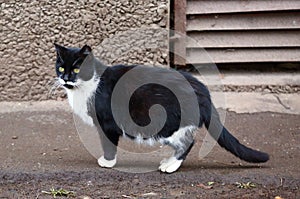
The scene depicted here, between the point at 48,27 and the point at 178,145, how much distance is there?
2.37 meters

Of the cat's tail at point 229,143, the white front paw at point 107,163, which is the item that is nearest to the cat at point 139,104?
the cat's tail at point 229,143

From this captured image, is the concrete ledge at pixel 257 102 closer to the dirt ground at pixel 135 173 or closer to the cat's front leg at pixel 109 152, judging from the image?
the dirt ground at pixel 135 173

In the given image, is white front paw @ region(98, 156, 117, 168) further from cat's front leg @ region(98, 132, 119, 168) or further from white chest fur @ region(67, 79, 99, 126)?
white chest fur @ region(67, 79, 99, 126)

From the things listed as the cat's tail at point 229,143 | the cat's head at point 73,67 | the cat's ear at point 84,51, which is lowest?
the cat's tail at point 229,143

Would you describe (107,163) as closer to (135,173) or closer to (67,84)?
(135,173)

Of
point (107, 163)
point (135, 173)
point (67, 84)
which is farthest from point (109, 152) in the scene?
point (67, 84)

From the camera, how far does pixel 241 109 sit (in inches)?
241

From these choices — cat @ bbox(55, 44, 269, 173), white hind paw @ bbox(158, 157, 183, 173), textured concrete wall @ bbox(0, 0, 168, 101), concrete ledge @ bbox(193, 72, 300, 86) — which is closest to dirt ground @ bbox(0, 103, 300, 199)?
white hind paw @ bbox(158, 157, 183, 173)

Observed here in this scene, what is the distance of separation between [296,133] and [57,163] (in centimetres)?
221

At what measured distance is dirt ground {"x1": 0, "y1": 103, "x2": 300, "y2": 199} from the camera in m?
4.13

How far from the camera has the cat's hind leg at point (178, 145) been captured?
4367 mm

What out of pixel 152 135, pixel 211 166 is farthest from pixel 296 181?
pixel 152 135

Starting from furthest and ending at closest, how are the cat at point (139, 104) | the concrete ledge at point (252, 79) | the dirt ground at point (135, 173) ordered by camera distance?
the concrete ledge at point (252, 79) < the cat at point (139, 104) < the dirt ground at point (135, 173)

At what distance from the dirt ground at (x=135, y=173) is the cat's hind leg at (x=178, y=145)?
0.06m
